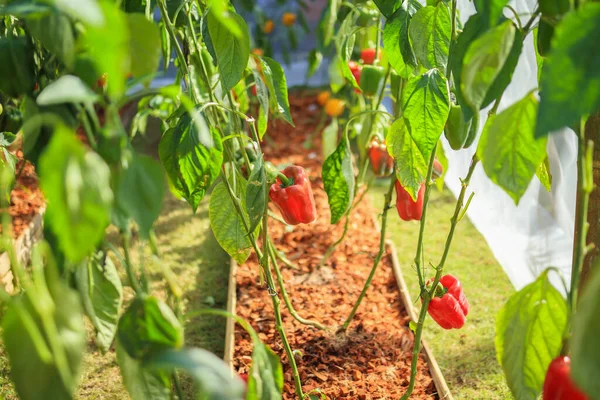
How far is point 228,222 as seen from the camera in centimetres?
133

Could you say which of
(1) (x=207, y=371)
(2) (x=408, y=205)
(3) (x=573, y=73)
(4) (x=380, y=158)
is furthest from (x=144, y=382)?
(4) (x=380, y=158)

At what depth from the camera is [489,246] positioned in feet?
8.49

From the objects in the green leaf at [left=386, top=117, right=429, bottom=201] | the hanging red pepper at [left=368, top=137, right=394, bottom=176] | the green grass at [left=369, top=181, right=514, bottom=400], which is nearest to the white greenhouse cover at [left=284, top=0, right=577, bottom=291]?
the green grass at [left=369, top=181, right=514, bottom=400]

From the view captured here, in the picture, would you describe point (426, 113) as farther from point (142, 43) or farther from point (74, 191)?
point (74, 191)

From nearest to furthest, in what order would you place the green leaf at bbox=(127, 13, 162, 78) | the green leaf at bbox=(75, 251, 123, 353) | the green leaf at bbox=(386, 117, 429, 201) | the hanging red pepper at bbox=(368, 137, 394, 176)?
the green leaf at bbox=(127, 13, 162, 78)
the green leaf at bbox=(75, 251, 123, 353)
the green leaf at bbox=(386, 117, 429, 201)
the hanging red pepper at bbox=(368, 137, 394, 176)

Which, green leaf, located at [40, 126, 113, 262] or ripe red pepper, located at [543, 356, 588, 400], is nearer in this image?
green leaf, located at [40, 126, 113, 262]

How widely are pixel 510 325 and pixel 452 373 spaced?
3.61 ft

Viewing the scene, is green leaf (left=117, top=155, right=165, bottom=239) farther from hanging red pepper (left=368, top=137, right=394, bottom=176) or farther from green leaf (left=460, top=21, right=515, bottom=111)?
hanging red pepper (left=368, top=137, right=394, bottom=176)

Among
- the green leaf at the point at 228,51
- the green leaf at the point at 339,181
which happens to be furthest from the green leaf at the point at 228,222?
the green leaf at the point at 228,51

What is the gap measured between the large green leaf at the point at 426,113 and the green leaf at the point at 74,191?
595 millimetres

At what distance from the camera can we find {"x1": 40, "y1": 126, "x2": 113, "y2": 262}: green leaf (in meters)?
0.58

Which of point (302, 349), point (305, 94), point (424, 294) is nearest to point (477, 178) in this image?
point (302, 349)

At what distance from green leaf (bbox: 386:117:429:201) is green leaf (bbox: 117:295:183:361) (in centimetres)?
60

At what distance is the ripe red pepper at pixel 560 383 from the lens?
2.44 feet
